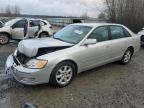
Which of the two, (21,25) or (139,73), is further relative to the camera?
(21,25)

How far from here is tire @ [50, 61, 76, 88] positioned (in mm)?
4969

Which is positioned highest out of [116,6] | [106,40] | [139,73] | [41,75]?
[116,6]

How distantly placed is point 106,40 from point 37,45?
2.19 m

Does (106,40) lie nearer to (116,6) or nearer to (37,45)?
(37,45)

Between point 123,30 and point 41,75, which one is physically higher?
point 123,30

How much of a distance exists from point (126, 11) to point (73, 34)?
11.3 metres

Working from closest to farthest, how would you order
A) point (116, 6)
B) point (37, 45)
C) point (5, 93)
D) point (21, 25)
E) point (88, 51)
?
1. point (5, 93)
2. point (37, 45)
3. point (88, 51)
4. point (21, 25)
5. point (116, 6)

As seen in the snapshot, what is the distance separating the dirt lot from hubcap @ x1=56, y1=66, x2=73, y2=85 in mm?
182

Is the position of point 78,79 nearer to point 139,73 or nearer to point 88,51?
point 88,51

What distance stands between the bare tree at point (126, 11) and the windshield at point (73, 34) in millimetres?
10332

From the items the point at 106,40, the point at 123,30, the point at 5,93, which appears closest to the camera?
the point at 5,93

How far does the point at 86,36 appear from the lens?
579 centimetres

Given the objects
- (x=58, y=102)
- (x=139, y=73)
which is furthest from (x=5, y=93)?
(x=139, y=73)

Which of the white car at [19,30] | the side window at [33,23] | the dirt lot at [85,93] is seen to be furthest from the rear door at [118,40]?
the side window at [33,23]
